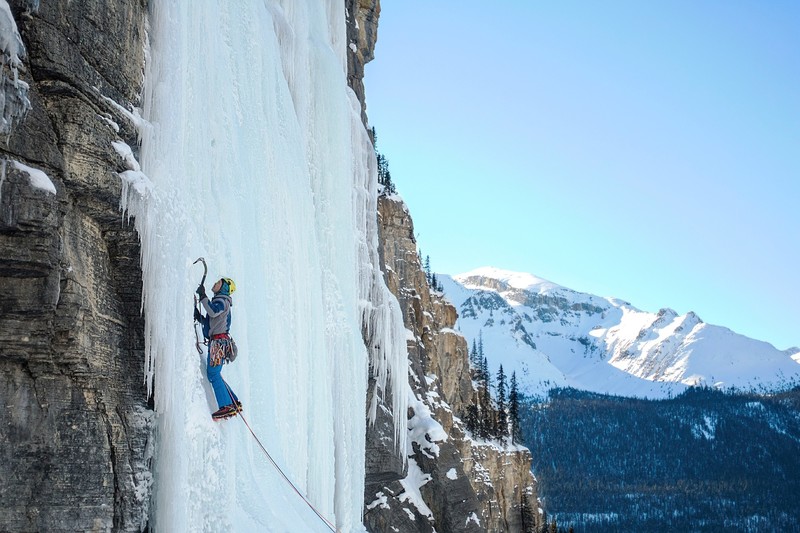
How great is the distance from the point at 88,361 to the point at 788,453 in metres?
184

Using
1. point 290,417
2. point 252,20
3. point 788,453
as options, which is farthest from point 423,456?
point 788,453

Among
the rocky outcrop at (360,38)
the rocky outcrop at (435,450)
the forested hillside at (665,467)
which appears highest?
the rocky outcrop at (360,38)

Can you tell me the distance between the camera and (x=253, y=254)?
11.6m

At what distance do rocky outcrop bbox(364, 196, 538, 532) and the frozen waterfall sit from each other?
8.50 metres

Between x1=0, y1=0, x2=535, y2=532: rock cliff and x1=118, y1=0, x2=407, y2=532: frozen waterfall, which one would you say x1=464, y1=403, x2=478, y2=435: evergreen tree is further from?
x1=0, y1=0, x2=535, y2=532: rock cliff

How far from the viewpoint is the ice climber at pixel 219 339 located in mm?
9375

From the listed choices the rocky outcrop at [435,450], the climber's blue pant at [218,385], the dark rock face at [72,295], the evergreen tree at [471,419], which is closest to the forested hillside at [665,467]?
the rocky outcrop at [435,450]

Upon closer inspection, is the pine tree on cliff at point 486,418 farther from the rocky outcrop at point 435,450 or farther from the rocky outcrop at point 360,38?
the rocky outcrop at point 360,38

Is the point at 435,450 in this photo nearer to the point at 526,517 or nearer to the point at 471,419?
the point at 471,419

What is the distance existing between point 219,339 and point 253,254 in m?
2.44

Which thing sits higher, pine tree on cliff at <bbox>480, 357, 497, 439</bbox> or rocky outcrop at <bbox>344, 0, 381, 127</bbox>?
rocky outcrop at <bbox>344, 0, 381, 127</bbox>

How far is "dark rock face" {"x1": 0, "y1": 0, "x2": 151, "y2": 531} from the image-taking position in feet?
24.5

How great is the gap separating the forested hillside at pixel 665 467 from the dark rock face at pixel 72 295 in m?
108

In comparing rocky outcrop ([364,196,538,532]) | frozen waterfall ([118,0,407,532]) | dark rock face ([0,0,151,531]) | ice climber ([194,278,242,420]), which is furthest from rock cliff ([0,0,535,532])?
rocky outcrop ([364,196,538,532])
